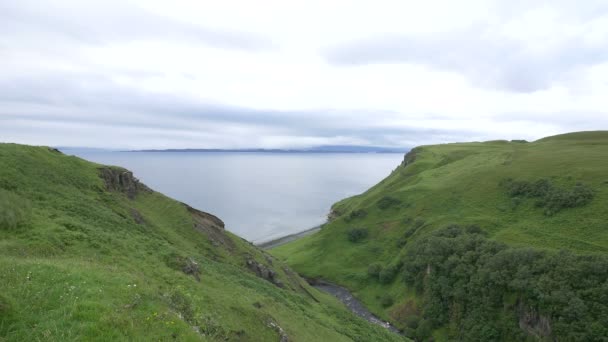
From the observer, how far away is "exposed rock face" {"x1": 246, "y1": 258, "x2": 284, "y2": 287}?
54472mm

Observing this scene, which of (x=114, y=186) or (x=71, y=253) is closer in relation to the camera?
(x=71, y=253)

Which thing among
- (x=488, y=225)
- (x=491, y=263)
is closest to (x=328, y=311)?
(x=491, y=263)

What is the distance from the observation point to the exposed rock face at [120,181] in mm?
50406

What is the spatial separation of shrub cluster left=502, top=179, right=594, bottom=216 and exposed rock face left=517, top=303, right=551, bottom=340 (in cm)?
3213

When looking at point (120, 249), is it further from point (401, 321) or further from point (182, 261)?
point (401, 321)

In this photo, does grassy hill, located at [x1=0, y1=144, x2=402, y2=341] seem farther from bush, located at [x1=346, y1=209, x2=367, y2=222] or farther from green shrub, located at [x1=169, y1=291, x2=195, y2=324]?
bush, located at [x1=346, y1=209, x2=367, y2=222]

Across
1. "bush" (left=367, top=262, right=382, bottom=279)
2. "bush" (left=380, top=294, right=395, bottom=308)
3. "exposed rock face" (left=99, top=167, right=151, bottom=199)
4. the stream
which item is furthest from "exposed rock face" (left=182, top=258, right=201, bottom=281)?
"bush" (left=367, top=262, right=382, bottom=279)

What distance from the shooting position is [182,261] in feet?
102

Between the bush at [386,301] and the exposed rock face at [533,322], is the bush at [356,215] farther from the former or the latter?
the exposed rock face at [533,322]

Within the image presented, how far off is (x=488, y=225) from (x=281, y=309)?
204ft

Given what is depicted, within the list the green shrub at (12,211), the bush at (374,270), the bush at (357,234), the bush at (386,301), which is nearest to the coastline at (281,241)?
the bush at (357,234)

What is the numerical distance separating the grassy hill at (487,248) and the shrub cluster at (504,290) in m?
0.18

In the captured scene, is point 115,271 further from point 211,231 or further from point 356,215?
point 356,215

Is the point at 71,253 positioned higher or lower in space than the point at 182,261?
higher
